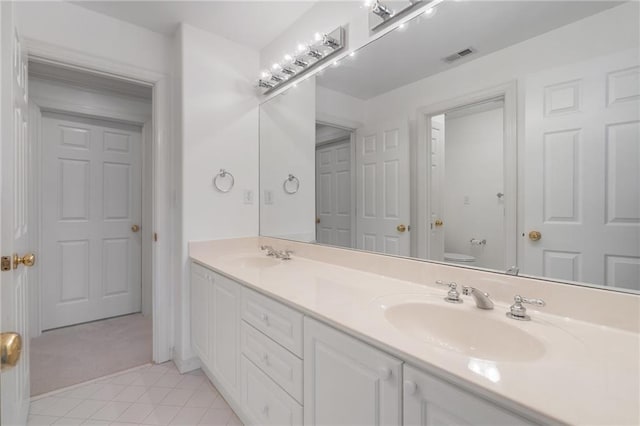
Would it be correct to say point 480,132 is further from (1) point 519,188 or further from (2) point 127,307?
(2) point 127,307

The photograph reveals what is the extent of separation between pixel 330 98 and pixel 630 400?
171 cm

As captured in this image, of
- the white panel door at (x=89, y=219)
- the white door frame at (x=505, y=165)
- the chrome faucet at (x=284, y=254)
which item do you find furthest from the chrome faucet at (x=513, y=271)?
the white panel door at (x=89, y=219)

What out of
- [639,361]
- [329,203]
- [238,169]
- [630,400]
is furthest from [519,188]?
[238,169]

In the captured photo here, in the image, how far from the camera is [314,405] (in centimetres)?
96

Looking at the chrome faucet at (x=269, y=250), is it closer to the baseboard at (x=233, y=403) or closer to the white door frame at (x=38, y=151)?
the baseboard at (x=233, y=403)

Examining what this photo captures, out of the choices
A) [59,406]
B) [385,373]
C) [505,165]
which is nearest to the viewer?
[385,373]

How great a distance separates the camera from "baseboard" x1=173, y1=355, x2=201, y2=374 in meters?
1.96

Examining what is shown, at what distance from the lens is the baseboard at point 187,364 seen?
1.96 m

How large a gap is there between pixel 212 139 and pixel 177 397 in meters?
1.64

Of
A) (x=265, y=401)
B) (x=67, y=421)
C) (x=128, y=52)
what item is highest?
(x=128, y=52)

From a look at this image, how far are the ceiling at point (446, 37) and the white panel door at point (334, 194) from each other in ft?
1.20

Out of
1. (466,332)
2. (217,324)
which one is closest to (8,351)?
(466,332)

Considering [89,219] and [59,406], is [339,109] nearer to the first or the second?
[59,406]

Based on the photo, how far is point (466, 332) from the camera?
3.06ft
